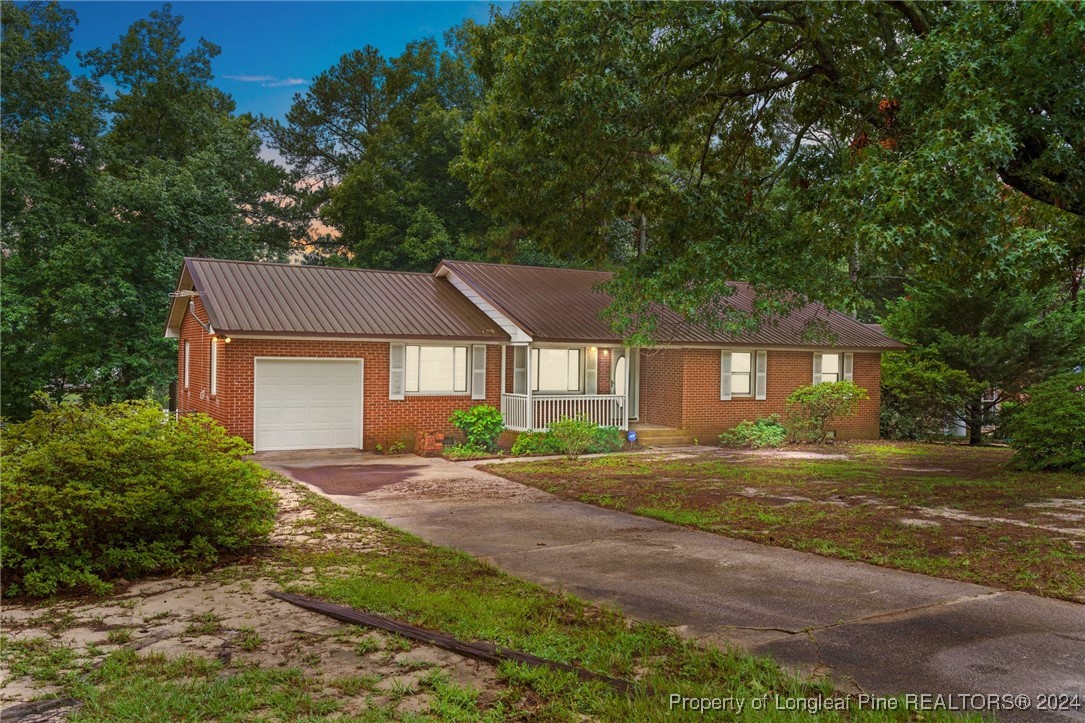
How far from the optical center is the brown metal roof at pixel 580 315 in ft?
67.4

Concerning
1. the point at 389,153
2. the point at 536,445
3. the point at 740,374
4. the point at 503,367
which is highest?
the point at 389,153

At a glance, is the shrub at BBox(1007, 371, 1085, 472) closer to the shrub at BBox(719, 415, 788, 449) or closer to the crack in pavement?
the shrub at BBox(719, 415, 788, 449)

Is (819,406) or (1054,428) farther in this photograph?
(819,406)

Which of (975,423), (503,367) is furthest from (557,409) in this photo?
(975,423)

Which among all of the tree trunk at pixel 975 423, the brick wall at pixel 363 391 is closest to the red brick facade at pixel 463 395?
the brick wall at pixel 363 391

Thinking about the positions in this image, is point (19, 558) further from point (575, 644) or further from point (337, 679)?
point (575, 644)

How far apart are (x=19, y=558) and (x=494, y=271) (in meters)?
17.9

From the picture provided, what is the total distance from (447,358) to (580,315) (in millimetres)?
4033

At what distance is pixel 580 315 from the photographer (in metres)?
21.9

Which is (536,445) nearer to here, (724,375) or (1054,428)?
(724,375)

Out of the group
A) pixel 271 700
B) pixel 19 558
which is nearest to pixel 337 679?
pixel 271 700

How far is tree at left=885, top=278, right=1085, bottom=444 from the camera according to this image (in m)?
→ 21.6

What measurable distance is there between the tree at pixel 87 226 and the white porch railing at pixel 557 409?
13089 mm

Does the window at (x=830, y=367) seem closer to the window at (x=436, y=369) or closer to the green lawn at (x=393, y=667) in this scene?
the window at (x=436, y=369)
